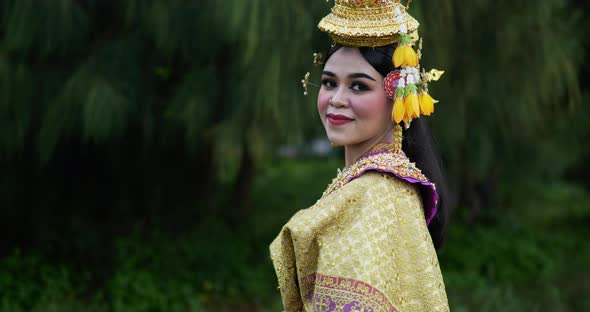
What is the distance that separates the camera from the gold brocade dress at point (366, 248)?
1.90m

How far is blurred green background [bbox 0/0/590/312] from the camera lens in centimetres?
413

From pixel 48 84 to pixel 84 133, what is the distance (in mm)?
452

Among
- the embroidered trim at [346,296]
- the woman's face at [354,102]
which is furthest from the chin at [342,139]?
the embroidered trim at [346,296]

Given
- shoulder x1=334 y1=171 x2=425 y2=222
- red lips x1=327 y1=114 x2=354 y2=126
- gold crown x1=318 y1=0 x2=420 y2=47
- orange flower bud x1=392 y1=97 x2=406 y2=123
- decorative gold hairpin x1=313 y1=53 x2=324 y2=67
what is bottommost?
shoulder x1=334 y1=171 x2=425 y2=222

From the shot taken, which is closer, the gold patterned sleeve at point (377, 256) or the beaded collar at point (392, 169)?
the gold patterned sleeve at point (377, 256)

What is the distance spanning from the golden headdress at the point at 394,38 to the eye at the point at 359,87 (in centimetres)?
6

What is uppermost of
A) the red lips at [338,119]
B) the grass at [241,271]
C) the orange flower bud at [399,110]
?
the orange flower bud at [399,110]

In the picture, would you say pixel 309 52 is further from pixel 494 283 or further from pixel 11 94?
pixel 494 283

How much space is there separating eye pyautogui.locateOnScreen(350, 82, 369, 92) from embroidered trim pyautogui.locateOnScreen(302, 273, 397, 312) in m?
0.51

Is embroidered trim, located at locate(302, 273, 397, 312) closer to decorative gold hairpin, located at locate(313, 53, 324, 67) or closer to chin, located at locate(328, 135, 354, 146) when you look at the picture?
chin, located at locate(328, 135, 354, 146)

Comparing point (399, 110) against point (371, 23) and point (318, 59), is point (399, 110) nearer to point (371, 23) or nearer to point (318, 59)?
point (371, 23)

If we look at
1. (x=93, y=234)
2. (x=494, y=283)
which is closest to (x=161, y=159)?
(x=93, y=234)

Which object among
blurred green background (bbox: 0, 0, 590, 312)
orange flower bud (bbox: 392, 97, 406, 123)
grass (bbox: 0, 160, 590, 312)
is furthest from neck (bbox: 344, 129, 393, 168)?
grass (bbox: 0, 160, 590, 312)

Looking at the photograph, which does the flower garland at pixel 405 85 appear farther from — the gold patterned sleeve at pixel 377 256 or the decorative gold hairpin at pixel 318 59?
the decorative gold hairpin at pixel 318 59
